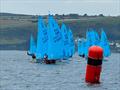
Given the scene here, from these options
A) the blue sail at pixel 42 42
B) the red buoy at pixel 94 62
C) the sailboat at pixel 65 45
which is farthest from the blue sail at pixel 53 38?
the red buoy at pixel 94 62

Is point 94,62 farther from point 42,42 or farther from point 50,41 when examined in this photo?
point 42,42

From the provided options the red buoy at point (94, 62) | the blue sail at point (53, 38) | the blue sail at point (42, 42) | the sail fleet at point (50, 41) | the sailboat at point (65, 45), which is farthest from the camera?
the sailboat at point (65, 45)

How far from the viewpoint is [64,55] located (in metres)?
116

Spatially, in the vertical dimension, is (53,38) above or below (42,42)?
above

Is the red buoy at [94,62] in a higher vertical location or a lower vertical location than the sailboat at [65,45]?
higher

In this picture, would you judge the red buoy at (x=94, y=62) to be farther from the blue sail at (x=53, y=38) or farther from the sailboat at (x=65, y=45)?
the sailboat at (x=65, y=45)

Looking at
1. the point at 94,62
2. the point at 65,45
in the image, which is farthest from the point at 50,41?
the point at 94,62

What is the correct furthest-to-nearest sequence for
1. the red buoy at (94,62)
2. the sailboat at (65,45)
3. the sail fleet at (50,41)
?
the sailboat at (65,45) → the sail fleet at (50,41) → the red buoy at (94,62)

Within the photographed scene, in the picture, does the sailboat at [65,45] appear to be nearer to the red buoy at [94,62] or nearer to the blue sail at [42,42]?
the blue sail at [42,42]

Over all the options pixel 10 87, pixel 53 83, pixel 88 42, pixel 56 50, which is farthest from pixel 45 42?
pixel 10 87

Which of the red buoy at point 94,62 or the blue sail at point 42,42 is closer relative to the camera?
the red buoy at point 94,62

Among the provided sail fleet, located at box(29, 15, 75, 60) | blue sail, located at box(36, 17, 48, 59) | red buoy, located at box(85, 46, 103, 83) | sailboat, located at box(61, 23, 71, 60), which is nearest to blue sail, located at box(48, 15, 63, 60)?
sail fleet, located at box(29, 15, 75, 60)

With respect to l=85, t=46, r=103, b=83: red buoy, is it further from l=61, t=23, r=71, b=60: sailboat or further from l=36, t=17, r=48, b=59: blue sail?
l=61, t=23, r=71, b=60: sailboat

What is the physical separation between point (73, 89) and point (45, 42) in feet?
163
